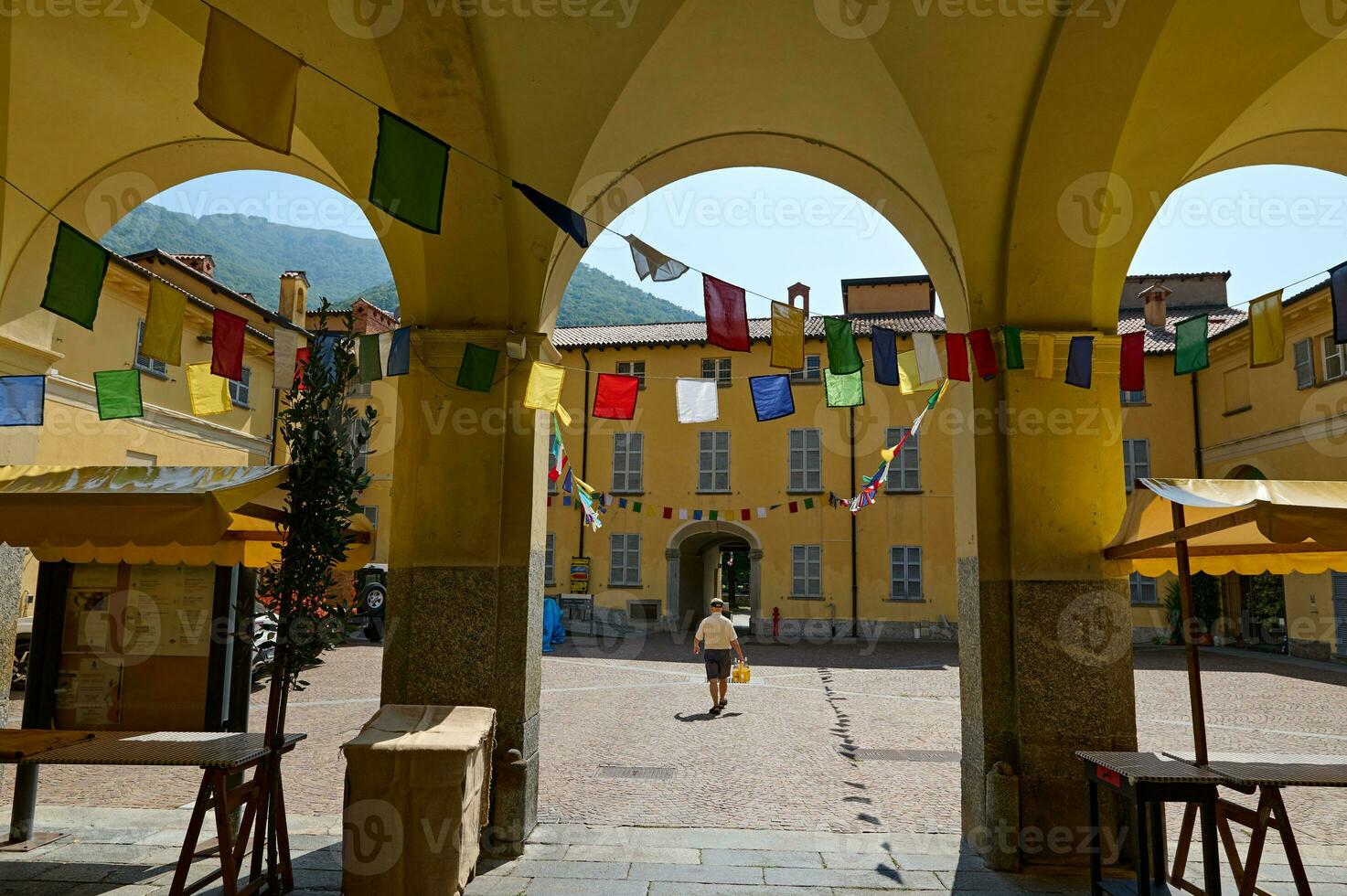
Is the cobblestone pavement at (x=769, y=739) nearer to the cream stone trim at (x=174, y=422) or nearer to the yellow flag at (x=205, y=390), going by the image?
the yellow flag at (x=205, y=390)

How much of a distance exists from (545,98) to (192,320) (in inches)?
557

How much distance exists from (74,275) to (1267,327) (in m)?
7.52

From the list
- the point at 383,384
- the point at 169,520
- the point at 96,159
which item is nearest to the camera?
the point at 169,520

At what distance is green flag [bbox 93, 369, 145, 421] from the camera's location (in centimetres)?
654

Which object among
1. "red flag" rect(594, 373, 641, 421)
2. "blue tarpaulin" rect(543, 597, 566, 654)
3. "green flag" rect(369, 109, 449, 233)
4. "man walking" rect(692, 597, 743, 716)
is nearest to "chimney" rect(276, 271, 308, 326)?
"blue tarpaulin" rect(543, 597, 566, 654)

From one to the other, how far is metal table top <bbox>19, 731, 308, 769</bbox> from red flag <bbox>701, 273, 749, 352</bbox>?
3.74 m

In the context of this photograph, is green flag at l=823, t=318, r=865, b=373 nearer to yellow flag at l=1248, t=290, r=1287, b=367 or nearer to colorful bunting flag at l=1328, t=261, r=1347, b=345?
yellow flag at l=1248, t=290, r=1287, b=367

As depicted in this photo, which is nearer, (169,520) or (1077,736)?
(169,520)

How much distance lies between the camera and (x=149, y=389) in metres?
16.9

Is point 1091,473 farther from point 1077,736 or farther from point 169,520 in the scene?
point 169,520

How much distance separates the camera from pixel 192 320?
16781 mm

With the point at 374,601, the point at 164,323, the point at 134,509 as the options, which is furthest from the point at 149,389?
the point at 134,509

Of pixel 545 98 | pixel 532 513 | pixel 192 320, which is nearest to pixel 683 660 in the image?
pixel 192 320

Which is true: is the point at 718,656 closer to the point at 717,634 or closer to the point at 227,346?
the point at 717,634
